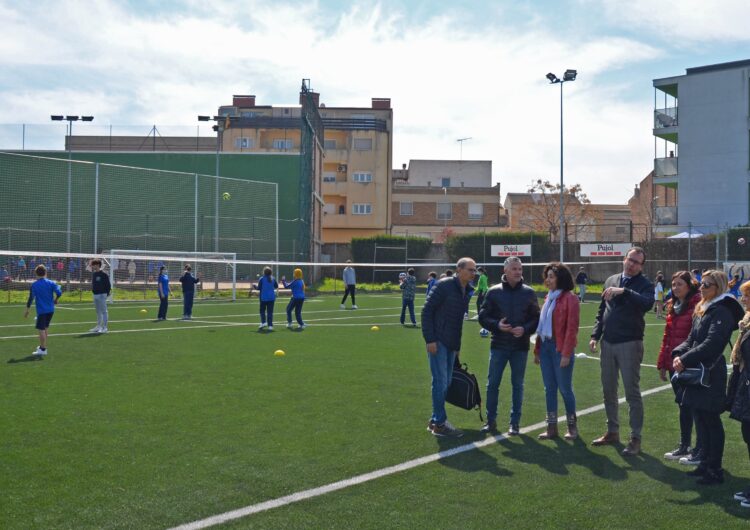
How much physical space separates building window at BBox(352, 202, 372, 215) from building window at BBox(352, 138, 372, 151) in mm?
4977

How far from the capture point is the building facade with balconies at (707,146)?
157 feet

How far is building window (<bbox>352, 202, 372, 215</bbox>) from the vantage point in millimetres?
68812

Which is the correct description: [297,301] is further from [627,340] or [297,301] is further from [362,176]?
[362,176]

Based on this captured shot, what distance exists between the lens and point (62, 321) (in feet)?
73.9

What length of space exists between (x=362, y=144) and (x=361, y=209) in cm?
580

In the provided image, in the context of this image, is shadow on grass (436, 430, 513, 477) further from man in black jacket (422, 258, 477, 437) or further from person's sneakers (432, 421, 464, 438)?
man in black jacket (422, 258, 477, 437)

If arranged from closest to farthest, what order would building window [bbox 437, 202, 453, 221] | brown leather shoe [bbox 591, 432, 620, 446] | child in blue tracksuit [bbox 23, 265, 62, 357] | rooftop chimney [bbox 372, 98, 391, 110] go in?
brown leather shoe [bbox 591, 432, 620, 446] < child in blue tracksuit [bbox 23, 265, 62, 357] < building window [bbox 437, 202, 453, 221] < rooftop chimney [bbox 372, 98, 391, 110]

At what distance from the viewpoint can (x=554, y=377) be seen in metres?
8.31

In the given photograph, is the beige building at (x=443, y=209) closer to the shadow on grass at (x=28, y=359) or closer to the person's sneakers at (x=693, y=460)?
the shadow on grass at (x=28, y=359)

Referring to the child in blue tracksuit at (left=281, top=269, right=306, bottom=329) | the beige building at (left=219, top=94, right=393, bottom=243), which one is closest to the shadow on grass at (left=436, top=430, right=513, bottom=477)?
the child in blue tracksuit at (left=281, top=269, right=306, bottom=329)

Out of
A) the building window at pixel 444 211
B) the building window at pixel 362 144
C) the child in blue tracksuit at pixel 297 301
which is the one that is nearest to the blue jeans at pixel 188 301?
the child in blue tracksuit at pixel 297 301

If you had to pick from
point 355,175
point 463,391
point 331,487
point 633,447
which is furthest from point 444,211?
point 331,487

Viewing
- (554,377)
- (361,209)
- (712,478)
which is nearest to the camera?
(712,478)

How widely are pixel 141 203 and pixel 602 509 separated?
129ft
